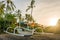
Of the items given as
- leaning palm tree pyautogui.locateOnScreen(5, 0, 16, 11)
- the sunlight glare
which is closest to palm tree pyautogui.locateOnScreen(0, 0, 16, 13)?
Answer: leaning palm tree pyautogui.locateOnScreen(5, 0, 16, 11)

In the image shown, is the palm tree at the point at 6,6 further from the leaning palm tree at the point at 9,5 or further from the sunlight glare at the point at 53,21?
the sunlight glare at the point at 53,21

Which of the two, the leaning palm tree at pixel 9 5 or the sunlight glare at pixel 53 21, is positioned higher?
the leaning palm tree at pixel 9 5

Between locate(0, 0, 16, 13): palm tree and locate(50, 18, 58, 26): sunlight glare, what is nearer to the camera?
locate(50, 18, 58, 26): sunlight glare

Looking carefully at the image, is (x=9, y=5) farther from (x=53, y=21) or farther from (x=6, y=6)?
(x=53, y=21)

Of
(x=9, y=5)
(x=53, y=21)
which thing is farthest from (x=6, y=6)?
(x=53, y=21)

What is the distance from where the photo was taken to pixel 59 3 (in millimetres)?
3496

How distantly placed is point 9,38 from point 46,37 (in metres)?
0.67

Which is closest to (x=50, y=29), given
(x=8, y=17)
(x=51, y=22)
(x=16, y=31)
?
(x=51, y=22)

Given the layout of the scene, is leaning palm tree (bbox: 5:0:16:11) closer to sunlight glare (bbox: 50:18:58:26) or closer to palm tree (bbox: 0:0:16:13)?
palm tree (bbox: 0:0:16:13)

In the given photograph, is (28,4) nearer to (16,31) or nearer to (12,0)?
(12,0)

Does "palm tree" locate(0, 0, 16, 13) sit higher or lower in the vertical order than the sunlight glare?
higher

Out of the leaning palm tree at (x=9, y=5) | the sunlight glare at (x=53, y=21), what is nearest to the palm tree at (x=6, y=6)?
the leaning palm tree at (x=9, y=5)

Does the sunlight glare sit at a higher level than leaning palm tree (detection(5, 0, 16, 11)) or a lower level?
lower

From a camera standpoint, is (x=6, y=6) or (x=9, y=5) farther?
(x=9, y=5)
